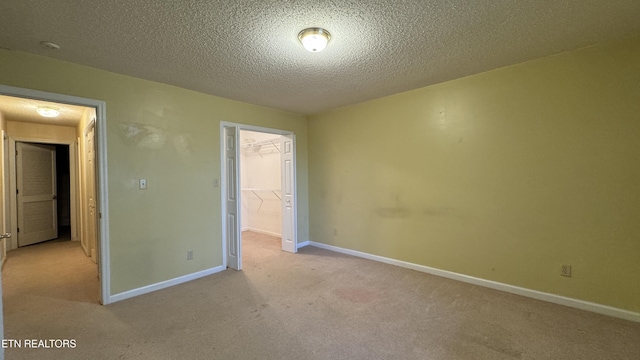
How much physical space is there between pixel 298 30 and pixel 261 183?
4546mm

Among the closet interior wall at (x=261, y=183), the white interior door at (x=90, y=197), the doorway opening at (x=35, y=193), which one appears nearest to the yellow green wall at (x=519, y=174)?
the closet interior wall at (x=261, y=183)

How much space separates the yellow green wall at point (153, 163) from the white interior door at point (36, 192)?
4.14 meters

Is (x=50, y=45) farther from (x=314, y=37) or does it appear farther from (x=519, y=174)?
(x=519, y=174)

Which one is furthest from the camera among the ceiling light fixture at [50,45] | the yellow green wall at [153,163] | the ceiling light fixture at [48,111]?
the ceiling light fixture at [48,111]

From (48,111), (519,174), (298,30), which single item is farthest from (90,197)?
(519,174)

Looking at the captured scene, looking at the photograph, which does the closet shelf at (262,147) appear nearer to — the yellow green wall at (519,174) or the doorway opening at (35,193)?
the yellow green wall at (519,174)

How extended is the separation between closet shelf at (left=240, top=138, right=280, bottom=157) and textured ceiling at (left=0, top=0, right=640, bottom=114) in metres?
2.65

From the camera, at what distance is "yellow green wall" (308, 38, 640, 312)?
97.3 inches

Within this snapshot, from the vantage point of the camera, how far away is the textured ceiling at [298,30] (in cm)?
189

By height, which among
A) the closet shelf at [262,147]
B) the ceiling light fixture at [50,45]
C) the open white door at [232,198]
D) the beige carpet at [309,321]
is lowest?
the beige carpet at [309,321]

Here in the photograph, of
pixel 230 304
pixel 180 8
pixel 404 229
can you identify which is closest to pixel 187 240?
pixel 230 304

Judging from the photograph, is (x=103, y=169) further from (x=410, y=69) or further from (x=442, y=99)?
(x=442, y=99)

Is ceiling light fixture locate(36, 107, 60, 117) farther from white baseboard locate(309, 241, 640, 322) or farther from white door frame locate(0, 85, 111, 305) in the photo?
white baseboard locate(309, 241, 640, 322)

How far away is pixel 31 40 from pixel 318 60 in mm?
2395
